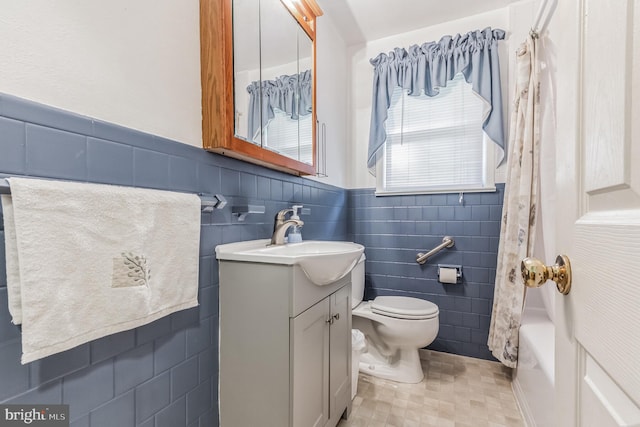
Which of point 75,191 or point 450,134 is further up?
point 450,134

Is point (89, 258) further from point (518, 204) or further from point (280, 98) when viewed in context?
point (518, 204)

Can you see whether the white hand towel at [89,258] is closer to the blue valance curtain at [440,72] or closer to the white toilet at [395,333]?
the white toilet at [395,333]

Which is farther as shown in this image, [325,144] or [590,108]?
[325,144]

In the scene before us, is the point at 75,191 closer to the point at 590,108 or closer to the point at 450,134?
the point at 590,108

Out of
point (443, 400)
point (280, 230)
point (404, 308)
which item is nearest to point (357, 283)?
point (404, 308)

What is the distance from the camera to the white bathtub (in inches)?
46.4

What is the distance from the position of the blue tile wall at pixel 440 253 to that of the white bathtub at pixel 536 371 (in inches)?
13.7

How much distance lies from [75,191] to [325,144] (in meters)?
1.55

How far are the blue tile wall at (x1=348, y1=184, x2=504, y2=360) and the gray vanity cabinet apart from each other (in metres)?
1.26

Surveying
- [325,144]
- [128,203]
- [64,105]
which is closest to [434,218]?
[325,144]

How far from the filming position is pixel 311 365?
1.07 metres

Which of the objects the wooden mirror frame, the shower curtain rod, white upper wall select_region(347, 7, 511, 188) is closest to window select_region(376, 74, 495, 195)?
white upper wall select_region(347, 7, 511, 188)

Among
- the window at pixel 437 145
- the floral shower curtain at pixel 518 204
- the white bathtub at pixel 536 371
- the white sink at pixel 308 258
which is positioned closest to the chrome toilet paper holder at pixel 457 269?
the floral shower curtain at pixel 518 204

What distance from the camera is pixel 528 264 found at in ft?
1.76
